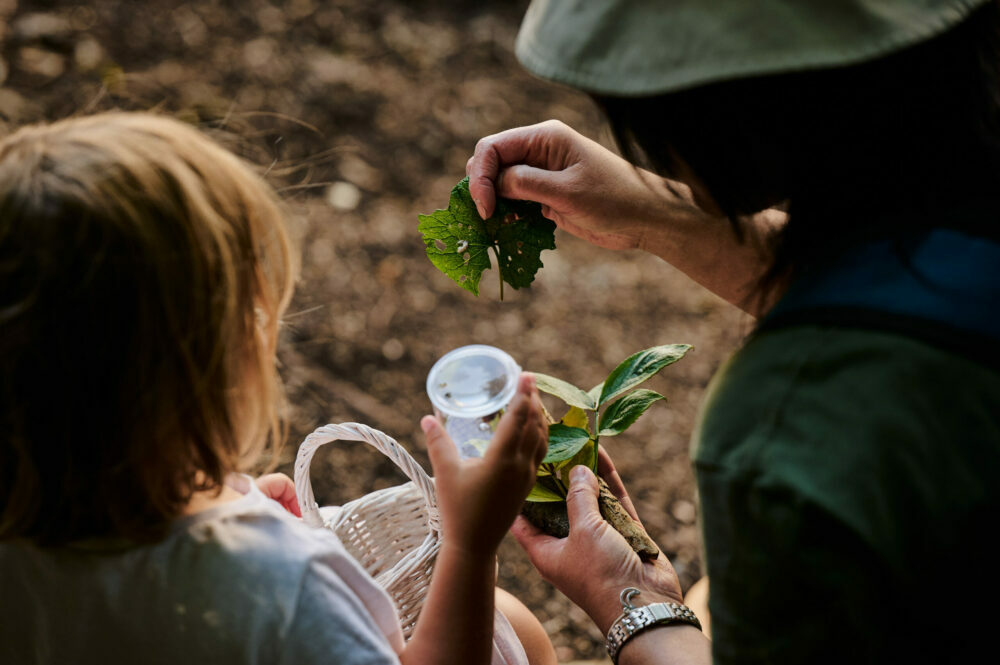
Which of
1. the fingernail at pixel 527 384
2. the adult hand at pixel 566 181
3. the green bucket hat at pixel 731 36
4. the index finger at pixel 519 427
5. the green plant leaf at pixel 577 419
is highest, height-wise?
the green bucket hat at pixel 731 36

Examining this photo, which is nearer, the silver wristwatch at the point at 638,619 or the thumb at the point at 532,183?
the silver wristwatch at the point at 638,619

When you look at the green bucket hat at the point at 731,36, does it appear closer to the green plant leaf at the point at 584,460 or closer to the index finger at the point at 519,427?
the index finger at the point at 519,427

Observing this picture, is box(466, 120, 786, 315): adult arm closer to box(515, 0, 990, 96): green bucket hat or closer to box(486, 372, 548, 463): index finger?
box(486, 372, 548, 463): index finger

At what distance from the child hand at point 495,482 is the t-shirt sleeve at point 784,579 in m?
0.25

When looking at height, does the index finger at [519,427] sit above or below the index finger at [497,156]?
below

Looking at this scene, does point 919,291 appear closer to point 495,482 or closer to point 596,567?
point 495,482

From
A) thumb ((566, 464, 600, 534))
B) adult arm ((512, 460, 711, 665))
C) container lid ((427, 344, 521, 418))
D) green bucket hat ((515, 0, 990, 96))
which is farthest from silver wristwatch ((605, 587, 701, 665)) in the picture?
green bucket hat ((515, 0, 990, 96))

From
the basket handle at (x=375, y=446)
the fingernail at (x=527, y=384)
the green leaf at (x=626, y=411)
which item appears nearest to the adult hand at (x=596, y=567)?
the green leaf at (x=626, y=411)

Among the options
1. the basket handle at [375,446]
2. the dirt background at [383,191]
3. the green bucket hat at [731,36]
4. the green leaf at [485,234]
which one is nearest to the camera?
the green bucket hat at [731,36]

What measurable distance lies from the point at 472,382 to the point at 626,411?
26 cm

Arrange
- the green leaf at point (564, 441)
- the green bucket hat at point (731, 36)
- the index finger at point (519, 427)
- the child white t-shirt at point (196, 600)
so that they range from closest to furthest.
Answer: the green bucket hat at point (731, 36) → the child white t-shirt at point (196, 600) → the index finger at point (519, 427) → the green leaf at point (564, 441)

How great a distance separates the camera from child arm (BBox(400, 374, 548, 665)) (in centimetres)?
91

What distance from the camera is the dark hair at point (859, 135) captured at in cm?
68

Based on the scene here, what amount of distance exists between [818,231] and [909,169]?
10cm
